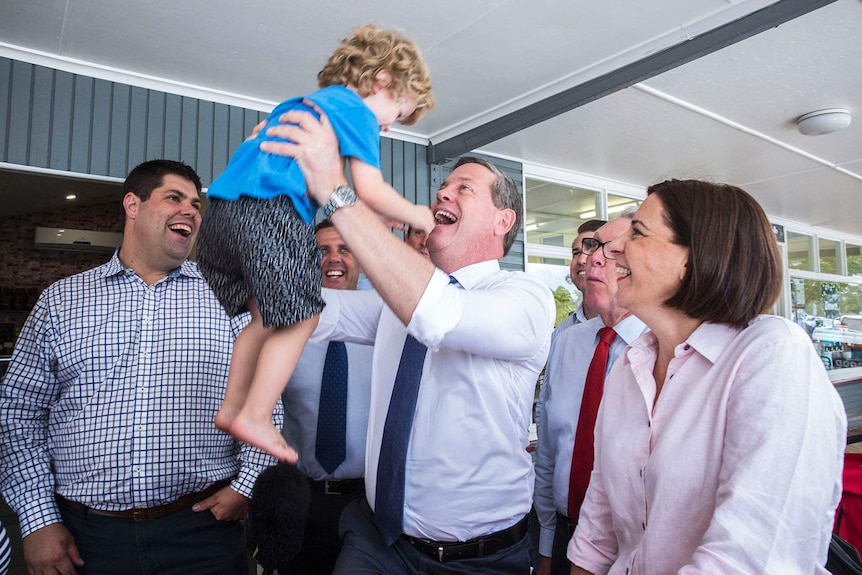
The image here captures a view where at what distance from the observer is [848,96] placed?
420cm

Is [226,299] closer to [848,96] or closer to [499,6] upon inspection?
[499,6]

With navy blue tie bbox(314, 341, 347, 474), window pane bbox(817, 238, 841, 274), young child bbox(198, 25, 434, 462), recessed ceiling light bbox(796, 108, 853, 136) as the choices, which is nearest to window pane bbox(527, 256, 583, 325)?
recessed ceiling light bbox(796, 108, 853, 136)

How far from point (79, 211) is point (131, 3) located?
29.4ft

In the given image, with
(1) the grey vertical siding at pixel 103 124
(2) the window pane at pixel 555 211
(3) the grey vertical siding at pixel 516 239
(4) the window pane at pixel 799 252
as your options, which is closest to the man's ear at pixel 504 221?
(1) the grey vertical siding at pixel 103 124

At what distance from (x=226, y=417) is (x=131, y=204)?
141 cm

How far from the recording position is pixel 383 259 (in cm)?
113

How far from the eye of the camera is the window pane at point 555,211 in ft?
20.3

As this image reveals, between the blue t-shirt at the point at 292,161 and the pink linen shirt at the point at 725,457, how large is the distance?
81cm

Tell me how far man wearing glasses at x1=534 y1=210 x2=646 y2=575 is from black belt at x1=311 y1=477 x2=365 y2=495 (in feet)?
2.28

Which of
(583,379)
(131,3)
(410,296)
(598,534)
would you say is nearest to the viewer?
(410,296)

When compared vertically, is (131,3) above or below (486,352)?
above

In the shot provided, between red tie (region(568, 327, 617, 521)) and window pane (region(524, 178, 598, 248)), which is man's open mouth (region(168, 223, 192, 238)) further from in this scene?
window pane (region(524, 178, 598, 248))

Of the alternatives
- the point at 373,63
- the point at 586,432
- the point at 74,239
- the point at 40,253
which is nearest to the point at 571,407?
the point at 586,432

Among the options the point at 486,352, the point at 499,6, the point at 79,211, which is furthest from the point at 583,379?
the point at 79,211
